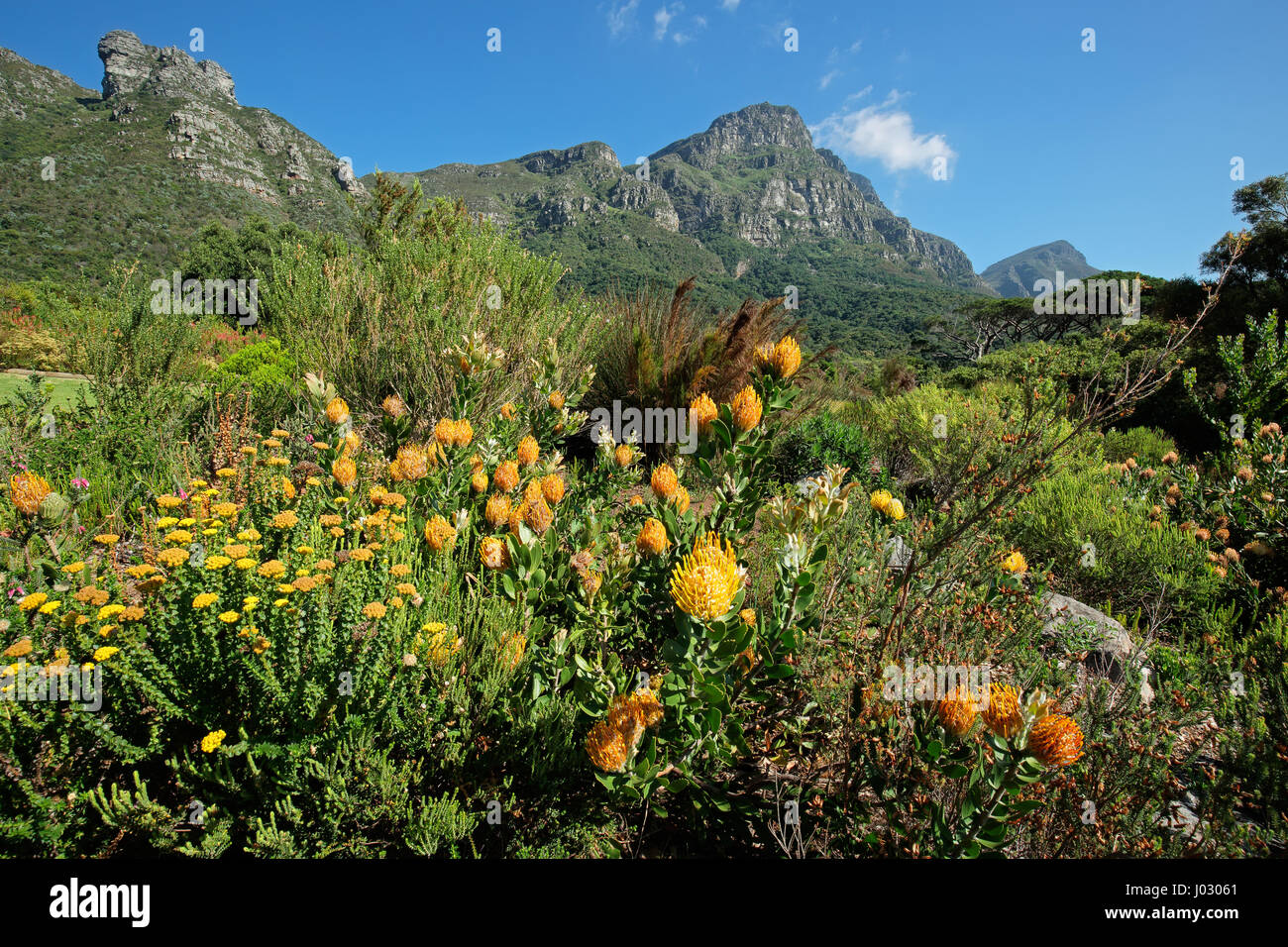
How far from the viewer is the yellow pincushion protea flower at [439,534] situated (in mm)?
1789

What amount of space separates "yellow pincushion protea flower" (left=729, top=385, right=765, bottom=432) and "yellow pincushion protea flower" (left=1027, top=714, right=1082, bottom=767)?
3.05 feet

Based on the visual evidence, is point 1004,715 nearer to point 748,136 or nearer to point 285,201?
point 285,201

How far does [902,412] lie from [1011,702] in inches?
251

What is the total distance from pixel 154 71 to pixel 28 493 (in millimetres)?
84177

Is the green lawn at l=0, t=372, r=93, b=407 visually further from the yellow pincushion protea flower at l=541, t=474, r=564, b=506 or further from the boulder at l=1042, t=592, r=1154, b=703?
the boulder at l=1042, t=592, r=1154, b=703

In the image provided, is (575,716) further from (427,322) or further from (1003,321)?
(1003,321)

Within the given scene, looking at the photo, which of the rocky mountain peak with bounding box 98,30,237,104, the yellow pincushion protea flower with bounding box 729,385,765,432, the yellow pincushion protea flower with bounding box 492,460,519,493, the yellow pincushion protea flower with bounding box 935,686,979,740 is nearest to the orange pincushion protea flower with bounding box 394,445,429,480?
the yellow pincushion protea flower with bounding box 492,460,519,493

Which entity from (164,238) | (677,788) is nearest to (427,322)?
(677,788)

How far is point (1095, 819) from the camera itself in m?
1.40

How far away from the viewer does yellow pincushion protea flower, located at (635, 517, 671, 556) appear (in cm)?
148

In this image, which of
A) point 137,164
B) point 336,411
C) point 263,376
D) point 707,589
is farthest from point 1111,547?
point 137,164

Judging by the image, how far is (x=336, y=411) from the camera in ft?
7.10

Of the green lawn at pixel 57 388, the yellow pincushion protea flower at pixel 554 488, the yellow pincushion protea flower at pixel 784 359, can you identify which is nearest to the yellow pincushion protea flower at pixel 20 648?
the yellow pincushion protea flower at pixel 554 488

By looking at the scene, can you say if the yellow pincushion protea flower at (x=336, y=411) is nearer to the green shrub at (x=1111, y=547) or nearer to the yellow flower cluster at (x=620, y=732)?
the yellow flower cluster at (x=620, y=732)
